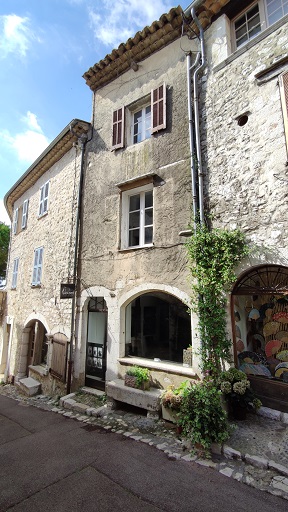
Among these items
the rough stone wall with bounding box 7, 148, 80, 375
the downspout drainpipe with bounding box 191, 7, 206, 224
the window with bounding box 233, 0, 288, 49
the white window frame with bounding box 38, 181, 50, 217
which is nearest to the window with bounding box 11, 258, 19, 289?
the rough stone wall with bounding box 7, 148, 80, 375

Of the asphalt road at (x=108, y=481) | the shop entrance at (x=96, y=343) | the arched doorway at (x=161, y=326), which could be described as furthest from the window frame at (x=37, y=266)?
the asphalt road at (x=108, y=481)

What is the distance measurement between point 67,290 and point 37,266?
361 centimetres

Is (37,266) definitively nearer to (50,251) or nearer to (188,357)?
(50,251)

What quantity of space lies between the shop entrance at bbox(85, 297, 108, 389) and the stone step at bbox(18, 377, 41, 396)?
2915mm

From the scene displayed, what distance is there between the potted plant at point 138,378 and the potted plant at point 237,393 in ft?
5.19

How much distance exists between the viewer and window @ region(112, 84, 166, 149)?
259 inches

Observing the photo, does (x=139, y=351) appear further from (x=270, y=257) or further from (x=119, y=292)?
(x=270, y=257)

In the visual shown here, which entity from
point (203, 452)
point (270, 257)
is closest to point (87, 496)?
point (203, 452)

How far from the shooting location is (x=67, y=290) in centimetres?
735

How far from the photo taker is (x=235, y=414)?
14.8ft

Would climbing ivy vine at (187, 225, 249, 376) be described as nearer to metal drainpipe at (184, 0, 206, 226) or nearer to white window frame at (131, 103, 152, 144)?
metal drainpipe at (184, 0, 206, 226)

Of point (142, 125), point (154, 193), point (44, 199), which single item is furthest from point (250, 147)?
point (44, 199)

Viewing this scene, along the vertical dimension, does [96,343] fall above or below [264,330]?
below

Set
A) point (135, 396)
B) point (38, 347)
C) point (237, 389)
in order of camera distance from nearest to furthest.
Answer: point (237, 389), point (135, 396), point (38, 347)
